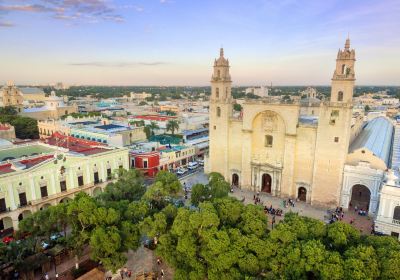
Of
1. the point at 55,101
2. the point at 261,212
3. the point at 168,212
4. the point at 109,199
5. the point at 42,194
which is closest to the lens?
the point at 261,212

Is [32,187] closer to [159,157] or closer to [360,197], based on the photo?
[159,157]

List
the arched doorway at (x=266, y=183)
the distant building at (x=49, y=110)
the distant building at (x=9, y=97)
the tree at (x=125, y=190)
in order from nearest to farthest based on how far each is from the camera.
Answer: the tree at (x=125, y=190), the arched doorway at (x=266, y=183), the distant building at (x=49, y=110), the distant building at (x=9, y=97)

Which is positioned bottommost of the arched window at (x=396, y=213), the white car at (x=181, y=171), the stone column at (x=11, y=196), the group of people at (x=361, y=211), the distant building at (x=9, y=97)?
the group of people at (x=361, y=211)

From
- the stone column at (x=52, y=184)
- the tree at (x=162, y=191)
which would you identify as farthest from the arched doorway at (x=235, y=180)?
the stone column at (x=52, y=184)

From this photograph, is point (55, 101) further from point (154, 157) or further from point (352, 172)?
point (352, 172)

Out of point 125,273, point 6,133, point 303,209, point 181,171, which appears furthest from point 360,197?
point 6,133

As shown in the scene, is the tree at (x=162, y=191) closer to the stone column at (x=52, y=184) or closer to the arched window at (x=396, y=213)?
the stone column at (x=52, y=184)

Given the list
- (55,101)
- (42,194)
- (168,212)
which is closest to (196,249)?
(168,212)
